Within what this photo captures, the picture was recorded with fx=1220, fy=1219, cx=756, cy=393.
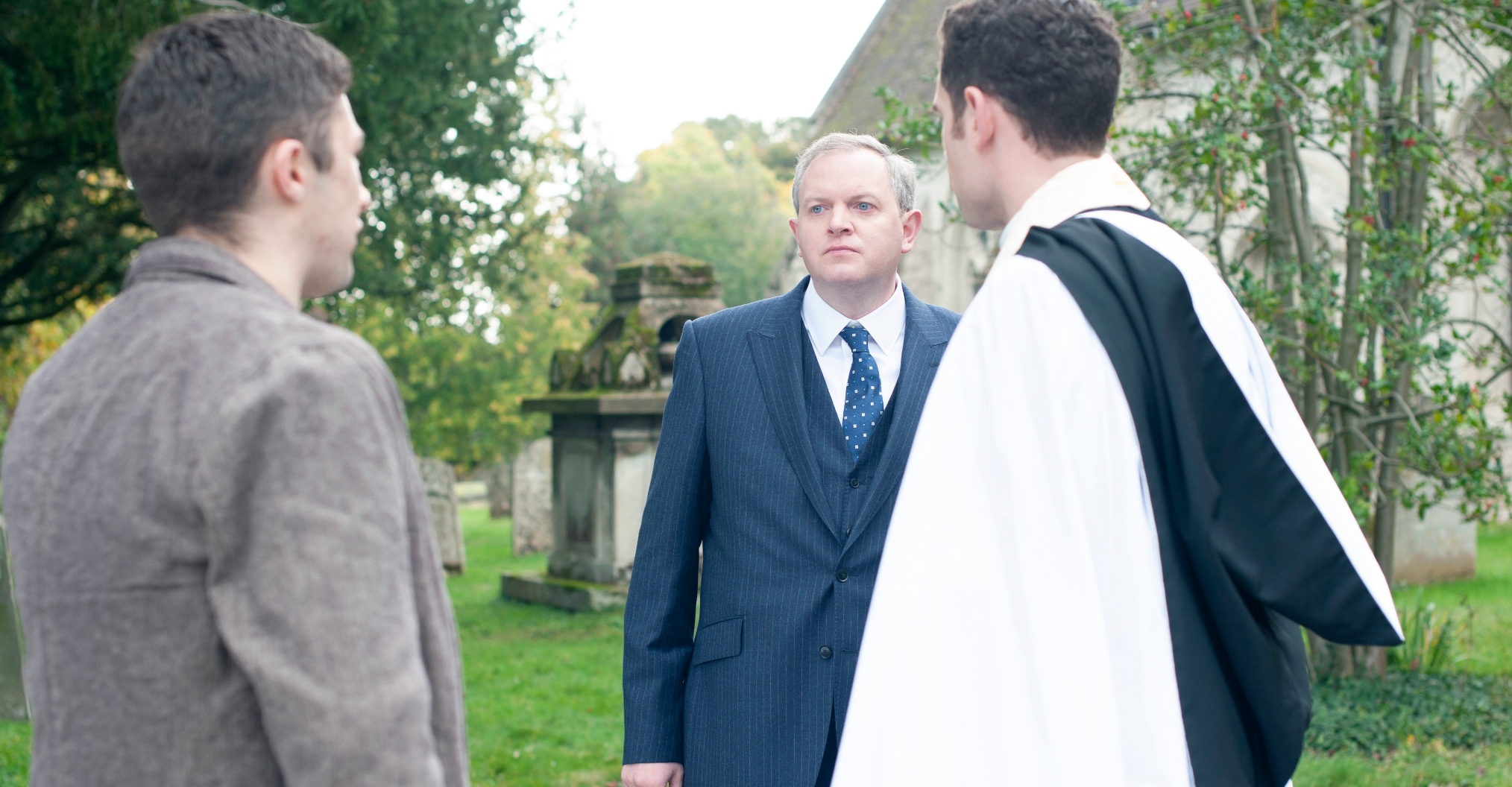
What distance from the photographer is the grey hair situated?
9.99 ft

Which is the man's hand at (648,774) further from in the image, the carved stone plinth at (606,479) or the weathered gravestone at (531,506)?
the weathered gravestone at (531,506)

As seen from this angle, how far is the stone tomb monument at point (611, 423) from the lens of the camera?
32.2 ft

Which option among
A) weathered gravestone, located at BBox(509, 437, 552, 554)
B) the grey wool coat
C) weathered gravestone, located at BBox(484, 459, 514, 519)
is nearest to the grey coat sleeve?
the grey wool coat

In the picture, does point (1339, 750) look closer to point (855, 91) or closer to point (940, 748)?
point (940, 748)

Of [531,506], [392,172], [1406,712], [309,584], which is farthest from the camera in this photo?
[531,506]

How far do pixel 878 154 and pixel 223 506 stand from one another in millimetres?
2066

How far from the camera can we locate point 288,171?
4.95 feet

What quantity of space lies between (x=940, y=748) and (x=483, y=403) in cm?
1810

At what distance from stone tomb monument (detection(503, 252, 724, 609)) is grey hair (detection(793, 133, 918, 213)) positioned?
6.60 m

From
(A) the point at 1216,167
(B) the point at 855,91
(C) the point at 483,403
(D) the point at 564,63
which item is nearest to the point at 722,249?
(B) the point at 855,91

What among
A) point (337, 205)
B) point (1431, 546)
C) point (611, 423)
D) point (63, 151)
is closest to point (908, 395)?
point (337, 205)

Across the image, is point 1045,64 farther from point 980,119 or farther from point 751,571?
point 751,571

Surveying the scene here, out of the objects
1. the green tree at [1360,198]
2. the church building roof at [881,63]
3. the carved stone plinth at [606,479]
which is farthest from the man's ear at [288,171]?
the church building roof at [881,63]

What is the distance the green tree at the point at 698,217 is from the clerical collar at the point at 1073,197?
123ft
